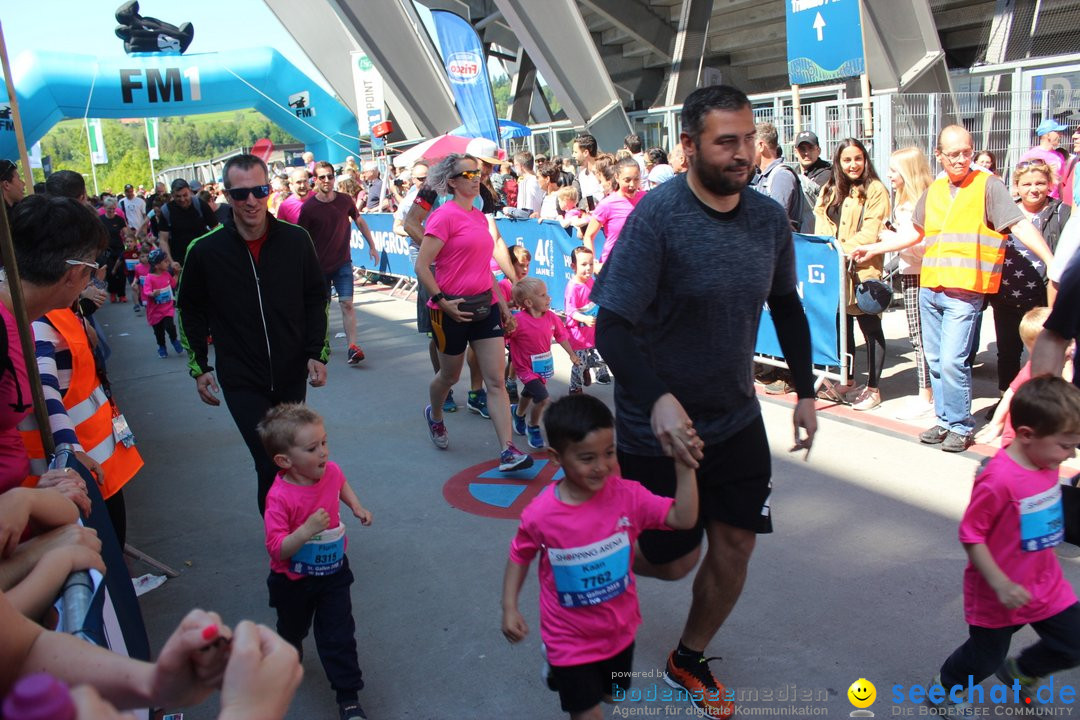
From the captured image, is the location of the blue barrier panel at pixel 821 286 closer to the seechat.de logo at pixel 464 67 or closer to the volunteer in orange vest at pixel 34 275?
the volunteer in orange vest at pixel 34 275

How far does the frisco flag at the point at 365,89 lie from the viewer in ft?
89.2

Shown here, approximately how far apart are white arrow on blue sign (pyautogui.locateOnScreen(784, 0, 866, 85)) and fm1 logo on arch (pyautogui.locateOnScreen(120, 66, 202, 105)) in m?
18.0

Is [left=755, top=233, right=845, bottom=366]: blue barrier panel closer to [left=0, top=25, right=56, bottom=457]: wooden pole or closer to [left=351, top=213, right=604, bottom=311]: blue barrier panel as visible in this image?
[left=351, top=213, right=604, bottom=311]: blue barrier panel

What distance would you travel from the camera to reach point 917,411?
6.38 meters

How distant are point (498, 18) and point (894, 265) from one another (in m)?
20.9

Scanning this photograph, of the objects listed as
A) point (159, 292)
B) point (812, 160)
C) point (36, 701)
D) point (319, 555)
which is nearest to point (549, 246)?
point (812, 160)

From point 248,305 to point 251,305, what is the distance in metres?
0.01

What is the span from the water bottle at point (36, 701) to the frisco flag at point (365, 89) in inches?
1083

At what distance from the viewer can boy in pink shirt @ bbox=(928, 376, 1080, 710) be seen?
107 inches

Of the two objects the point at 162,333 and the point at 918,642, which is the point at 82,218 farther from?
the point at 162,333

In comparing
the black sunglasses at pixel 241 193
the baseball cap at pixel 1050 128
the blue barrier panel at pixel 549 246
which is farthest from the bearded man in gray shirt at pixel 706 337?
the baseball cap at pixel 1050 128

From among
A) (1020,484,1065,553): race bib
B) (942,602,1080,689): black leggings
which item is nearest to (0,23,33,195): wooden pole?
(1020,484,1065,553): race bib

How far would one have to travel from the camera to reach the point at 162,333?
10812 mm

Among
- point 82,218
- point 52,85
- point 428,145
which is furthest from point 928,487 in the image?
point 52,85
